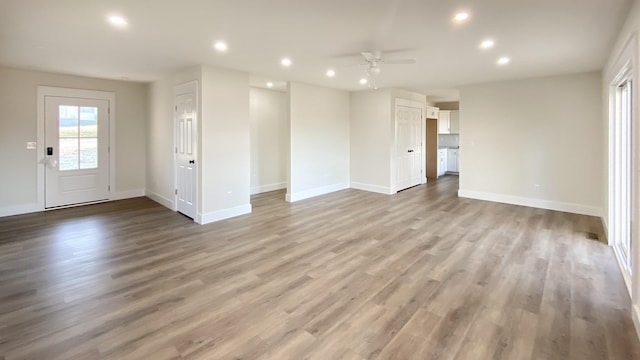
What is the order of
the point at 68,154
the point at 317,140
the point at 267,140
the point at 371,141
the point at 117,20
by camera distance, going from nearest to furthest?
1. the point at 117,20
2. the point at 68,154
3. the point at 317,140
4. the point at 371,141
5. the point at 267,140

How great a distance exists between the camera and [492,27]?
10.8 ft

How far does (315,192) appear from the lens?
745 centimetres

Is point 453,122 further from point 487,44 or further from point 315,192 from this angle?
point 487,44

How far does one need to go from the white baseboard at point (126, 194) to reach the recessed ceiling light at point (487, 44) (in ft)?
23.3

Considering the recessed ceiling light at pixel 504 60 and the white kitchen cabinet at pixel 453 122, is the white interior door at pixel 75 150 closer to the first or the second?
Result: the recessed ceiling light at pixel 504 60

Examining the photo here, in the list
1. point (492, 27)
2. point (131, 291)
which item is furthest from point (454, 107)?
point (131, 291)

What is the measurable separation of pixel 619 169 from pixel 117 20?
5.83 meters

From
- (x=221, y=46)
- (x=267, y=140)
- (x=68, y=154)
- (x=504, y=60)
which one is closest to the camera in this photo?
(x=221, y=46)

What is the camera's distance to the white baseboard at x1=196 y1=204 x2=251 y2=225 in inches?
206

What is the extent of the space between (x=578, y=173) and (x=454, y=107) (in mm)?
5963

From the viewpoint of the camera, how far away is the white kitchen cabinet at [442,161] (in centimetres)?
1052

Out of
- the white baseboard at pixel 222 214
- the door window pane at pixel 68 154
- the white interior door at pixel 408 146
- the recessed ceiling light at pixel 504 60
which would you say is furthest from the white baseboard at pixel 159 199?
the recessed ceiling light at pixel 504 60

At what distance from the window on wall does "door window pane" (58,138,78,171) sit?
27.7 feet

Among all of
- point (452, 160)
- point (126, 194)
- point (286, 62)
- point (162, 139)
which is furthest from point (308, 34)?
point (452, 160)
